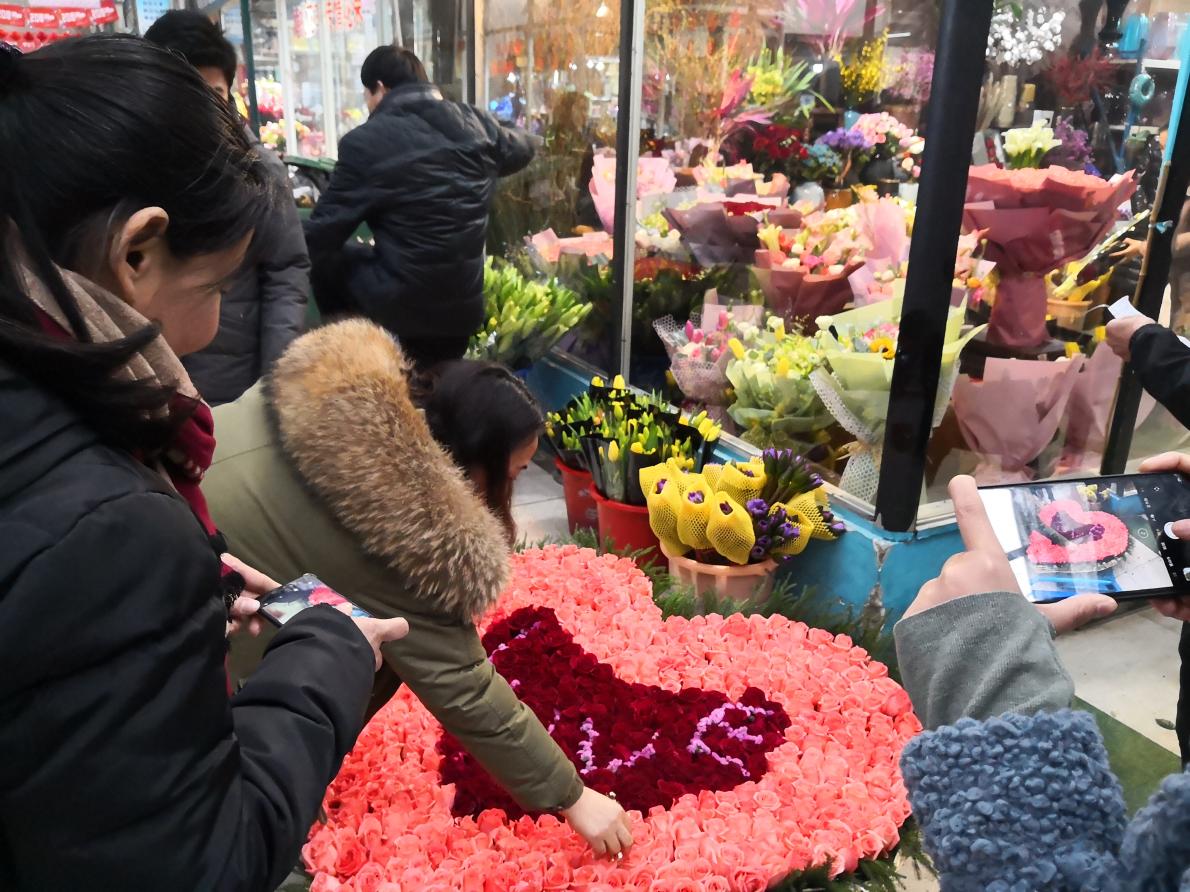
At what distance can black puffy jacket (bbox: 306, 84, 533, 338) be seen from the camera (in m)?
3.37

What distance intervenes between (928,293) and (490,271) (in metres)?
2.54

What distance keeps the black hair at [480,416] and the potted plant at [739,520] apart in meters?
1.18

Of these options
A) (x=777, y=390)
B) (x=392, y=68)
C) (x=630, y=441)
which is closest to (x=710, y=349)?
(x=777, y=390)

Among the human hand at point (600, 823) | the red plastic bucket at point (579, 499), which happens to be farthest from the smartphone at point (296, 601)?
the red plastic bucket at point (579, 499)

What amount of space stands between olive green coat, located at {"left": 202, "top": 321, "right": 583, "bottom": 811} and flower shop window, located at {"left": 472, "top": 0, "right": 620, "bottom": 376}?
261 cm

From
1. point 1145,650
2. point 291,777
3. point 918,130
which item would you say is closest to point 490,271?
point 918,130

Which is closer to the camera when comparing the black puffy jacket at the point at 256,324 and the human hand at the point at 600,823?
the human hand at the point at 600,823

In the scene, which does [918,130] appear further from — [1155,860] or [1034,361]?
[1155,860]

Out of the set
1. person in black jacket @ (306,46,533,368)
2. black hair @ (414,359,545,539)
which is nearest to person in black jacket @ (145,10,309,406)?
person in black jacket @ (306,46,533,368)

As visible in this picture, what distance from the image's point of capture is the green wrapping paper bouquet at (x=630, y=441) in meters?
3.11

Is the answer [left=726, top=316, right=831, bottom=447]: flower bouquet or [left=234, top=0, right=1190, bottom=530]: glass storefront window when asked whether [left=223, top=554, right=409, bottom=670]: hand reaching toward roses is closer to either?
[left=234, top=0, right=1190, bottom=530]: glass storefront window

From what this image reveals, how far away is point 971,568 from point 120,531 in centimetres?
79

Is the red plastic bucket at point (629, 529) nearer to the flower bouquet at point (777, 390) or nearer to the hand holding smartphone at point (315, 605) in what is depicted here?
the flower bouquet at point (777, 390)

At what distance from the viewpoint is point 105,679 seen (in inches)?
27.7
